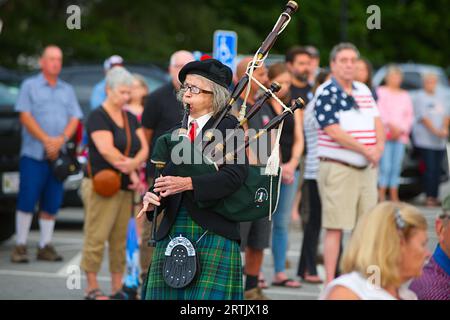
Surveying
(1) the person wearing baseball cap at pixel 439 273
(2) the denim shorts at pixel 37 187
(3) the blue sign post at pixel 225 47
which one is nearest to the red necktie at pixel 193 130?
(1) the person wearing baseball cap at pixel 439 273

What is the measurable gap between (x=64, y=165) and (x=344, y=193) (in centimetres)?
327

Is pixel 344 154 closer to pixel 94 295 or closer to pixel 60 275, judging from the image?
pixel 94 295

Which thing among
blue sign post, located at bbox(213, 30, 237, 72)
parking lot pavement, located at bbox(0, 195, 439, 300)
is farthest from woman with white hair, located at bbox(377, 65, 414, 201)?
blue sign post, located at bbox(213, 30, 237, 72)

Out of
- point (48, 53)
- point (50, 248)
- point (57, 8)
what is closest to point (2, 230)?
point (50, 248)

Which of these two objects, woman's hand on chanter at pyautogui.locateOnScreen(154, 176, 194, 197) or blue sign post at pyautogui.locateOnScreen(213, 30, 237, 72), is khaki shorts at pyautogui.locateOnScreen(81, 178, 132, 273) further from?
woman's hand on chanter at pyautogui.locateOnScreen(154, 176, 194, 197)

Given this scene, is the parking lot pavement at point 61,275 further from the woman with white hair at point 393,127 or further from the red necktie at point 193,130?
the woman with white hair at point 393,127

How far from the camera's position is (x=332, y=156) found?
956cm

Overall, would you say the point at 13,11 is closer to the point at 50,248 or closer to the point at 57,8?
the point at 57,8

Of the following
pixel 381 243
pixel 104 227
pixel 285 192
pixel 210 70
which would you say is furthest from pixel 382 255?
pixel 285 192


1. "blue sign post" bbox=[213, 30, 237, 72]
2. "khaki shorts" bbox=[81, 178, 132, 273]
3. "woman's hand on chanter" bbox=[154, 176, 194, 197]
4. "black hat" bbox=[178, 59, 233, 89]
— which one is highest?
"blue sign post" bbox=[213, 30, 237, 72]

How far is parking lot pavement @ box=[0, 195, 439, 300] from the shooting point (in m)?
9.70

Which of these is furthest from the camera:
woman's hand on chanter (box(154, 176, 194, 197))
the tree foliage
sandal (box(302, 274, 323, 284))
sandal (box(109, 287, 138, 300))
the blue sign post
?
the tree foliage

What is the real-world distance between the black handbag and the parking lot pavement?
0.87 meters

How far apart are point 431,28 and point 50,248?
26.0 metres
